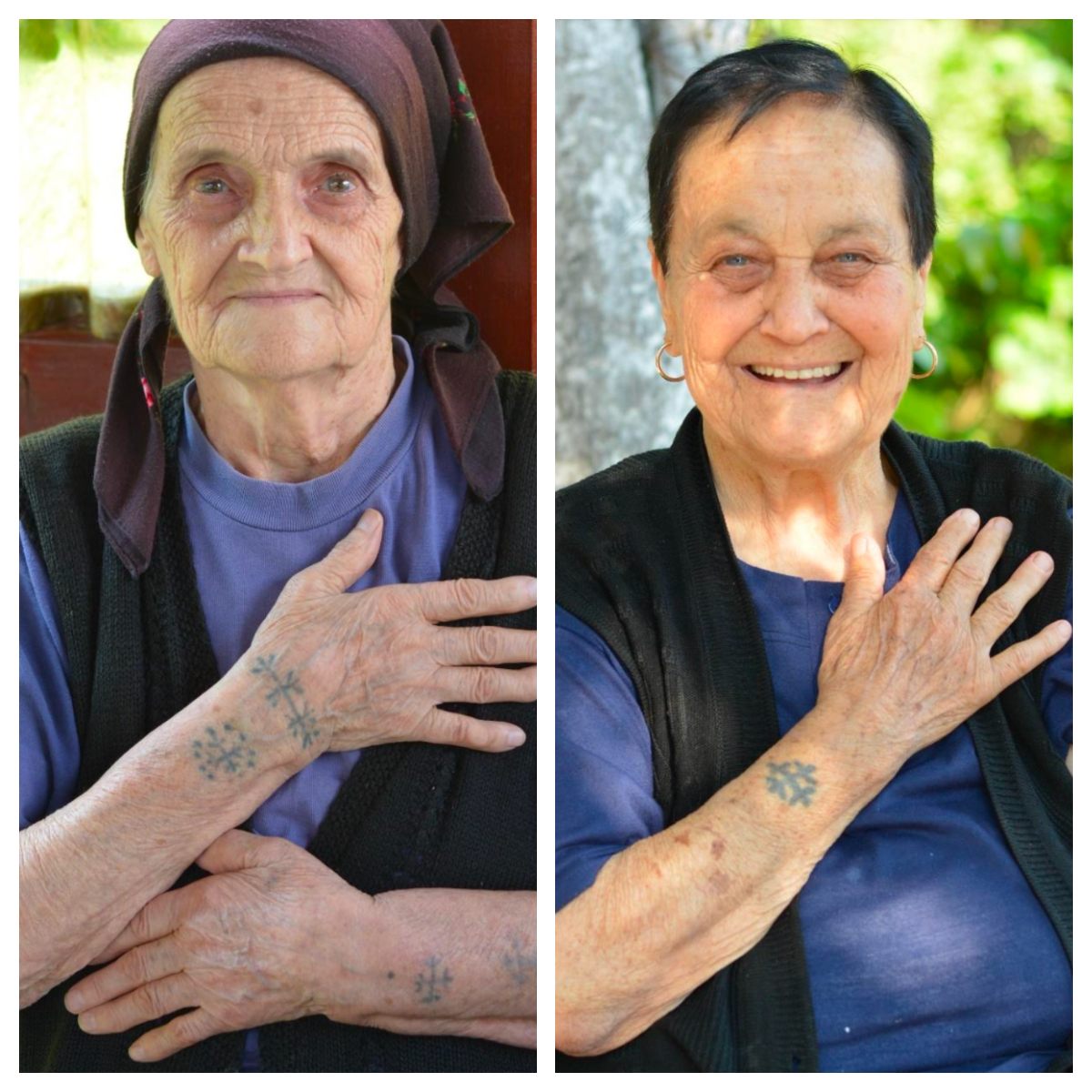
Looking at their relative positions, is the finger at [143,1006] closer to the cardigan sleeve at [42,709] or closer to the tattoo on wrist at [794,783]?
the cardigan sleeve at [42,709]

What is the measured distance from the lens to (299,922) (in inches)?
75.5

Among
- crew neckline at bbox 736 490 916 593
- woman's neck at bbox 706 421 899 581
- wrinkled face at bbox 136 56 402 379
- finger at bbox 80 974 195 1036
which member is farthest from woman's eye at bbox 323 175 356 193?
finger at bbox 80 974 195 1036

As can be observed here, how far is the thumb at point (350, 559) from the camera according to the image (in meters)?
1.96

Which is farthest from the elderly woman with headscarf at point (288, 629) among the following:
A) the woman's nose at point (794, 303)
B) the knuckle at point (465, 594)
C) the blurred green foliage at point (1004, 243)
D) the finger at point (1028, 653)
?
the blurred green foliage at point (1004, 243)

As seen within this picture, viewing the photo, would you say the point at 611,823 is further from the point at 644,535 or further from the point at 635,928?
the point at 644,535

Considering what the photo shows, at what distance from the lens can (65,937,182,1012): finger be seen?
1.93 meters

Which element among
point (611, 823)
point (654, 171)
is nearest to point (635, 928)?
point (611, 823)

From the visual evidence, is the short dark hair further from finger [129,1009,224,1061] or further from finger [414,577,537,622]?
finger [129,1009,224,1061]

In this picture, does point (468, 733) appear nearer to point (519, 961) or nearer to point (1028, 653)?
point (519, 961)

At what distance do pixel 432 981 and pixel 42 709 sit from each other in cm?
69

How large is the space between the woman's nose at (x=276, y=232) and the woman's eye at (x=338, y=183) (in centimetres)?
5

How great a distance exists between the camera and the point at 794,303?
1882 mm

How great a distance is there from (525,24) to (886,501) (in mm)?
891

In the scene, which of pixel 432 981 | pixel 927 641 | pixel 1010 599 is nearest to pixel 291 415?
pixel 432 981
